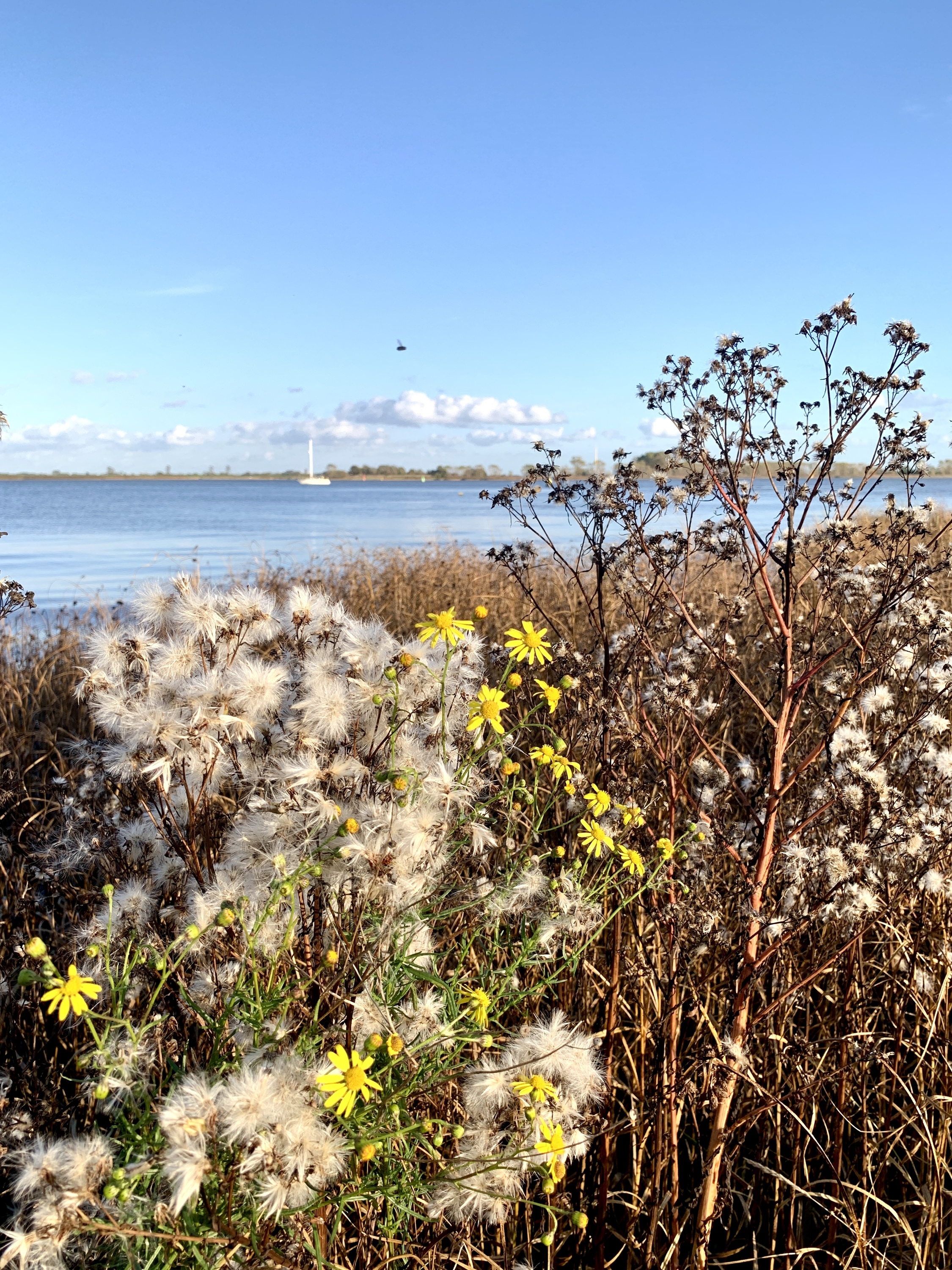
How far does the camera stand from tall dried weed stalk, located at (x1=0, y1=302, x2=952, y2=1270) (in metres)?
1.63

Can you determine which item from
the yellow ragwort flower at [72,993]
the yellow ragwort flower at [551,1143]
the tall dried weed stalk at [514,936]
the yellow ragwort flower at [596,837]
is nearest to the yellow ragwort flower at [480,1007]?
the tall dried weed stalk at [514,936]

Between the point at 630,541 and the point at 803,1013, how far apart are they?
6.02 feet

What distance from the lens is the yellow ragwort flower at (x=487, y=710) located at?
202 centimetres

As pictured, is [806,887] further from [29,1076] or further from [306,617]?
[29,1076]

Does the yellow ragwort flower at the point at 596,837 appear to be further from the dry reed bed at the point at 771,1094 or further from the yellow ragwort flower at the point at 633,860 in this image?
the dry reed bed at the point at 771,1094

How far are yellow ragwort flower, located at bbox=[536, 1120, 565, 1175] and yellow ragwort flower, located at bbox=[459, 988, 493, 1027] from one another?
23cm

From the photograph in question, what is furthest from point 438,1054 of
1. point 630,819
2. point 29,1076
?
point 29,1076

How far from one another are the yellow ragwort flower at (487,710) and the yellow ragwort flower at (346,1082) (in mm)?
720

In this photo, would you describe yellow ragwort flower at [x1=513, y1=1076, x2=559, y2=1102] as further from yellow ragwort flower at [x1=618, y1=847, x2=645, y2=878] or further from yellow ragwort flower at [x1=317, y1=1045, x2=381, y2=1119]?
yellow ragwort flower at [x1=618, y1=847, x2=645, y2=878]

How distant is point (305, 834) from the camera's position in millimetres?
2025

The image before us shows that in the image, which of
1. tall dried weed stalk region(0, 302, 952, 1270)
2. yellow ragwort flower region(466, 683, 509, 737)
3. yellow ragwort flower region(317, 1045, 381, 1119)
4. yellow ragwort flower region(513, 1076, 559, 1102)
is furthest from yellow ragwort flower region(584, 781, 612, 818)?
yellow ragwort flower region(317, 1045, 381, 1119)

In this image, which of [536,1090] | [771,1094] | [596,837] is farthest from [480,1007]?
[771,1094]

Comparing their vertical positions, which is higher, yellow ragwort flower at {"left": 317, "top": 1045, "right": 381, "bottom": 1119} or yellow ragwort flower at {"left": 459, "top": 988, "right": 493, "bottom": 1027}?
yellow ragwort flower at {"left": 317, "top": 1045, "right": 381, "bottom": 1119}

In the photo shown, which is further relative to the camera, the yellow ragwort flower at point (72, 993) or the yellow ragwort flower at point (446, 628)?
the yellow ragwort flower at point (446, 628)
